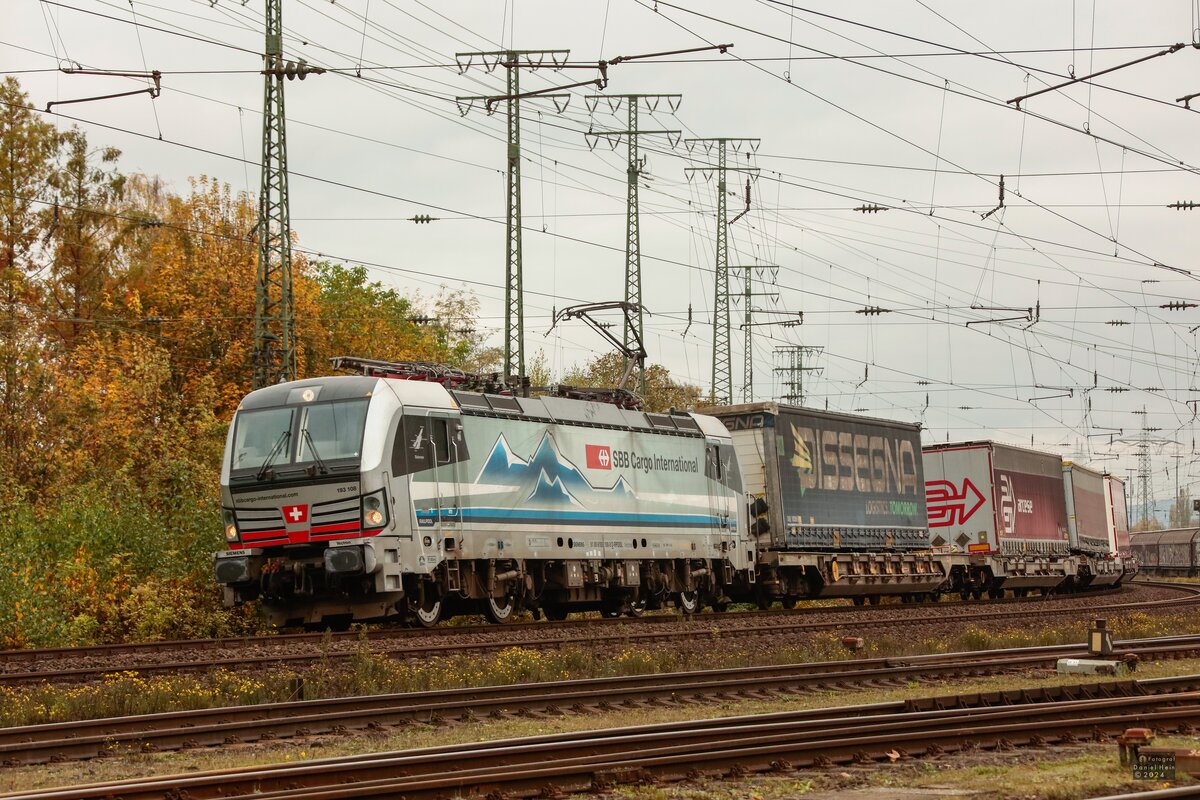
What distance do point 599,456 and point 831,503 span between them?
919 centimetres

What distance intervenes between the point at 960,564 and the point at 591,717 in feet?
87.8

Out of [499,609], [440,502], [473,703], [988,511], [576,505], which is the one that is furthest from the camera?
[988,511]

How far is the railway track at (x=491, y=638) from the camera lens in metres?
16.9

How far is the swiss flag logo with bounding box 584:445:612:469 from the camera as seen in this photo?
26016 millimetres

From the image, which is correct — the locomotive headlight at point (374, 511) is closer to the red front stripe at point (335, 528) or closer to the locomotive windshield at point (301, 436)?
the red front stripe at point (335, 528)

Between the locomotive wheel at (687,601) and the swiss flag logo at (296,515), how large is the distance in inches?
421

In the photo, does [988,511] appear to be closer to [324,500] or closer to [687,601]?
[687,601]

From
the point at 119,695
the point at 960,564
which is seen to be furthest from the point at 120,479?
the point at 960,564

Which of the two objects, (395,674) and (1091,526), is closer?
(395,674)

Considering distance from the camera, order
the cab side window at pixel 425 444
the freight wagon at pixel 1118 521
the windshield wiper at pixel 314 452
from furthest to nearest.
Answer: the freight wagon at pixel 1118 521 → the cab side window at pixel 425 444 → the windshield wiper at pixel 314 452

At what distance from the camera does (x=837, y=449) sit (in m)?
33.9

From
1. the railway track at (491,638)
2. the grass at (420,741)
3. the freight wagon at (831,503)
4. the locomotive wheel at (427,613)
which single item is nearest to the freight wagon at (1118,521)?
the freight wagon at (831,503)

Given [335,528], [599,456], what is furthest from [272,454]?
[599,456]

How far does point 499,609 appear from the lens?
964 inches
